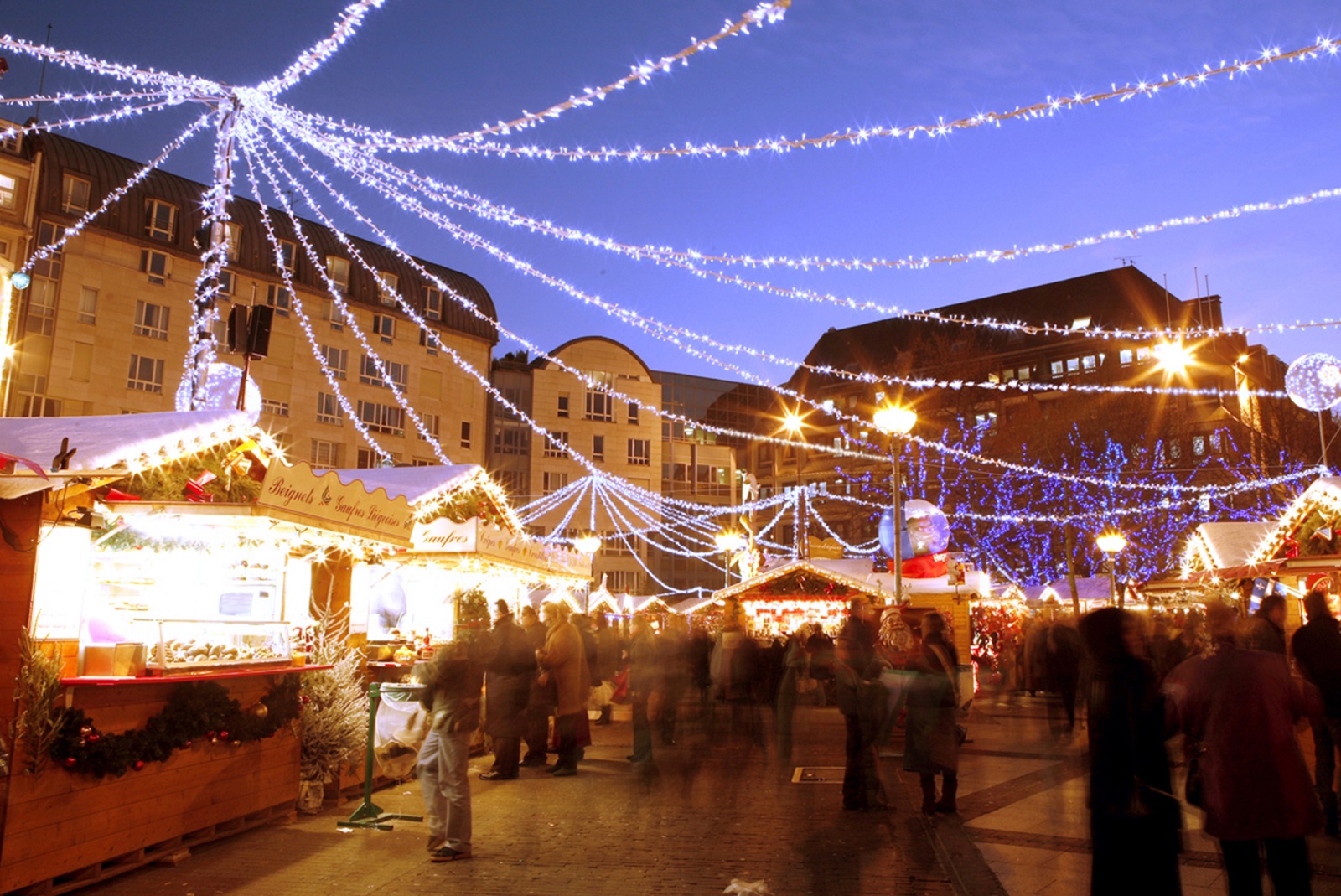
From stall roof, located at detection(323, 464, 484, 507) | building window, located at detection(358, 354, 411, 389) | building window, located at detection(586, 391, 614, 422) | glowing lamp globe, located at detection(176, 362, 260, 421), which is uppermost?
building window, located at detection(586, 391, 614, 422)

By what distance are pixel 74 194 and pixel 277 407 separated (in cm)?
928

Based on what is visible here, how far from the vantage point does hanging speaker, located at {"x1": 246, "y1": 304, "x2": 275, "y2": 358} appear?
A: 11.0 meters

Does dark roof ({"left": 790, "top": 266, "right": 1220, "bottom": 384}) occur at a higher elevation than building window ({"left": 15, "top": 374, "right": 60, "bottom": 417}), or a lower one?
higher

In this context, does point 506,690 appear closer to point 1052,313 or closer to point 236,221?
point 236,221

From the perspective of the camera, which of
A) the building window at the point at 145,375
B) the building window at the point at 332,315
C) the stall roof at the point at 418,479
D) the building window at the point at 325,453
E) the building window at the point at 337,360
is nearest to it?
the stall roof at the point at 418,479

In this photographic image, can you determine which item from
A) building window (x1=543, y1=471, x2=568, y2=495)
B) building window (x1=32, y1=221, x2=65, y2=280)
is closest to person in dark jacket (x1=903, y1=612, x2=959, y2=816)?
building window (x1=32, y1=221, x2=65, y2=280)

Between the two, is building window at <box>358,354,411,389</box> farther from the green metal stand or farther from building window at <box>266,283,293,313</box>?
the green metal stand

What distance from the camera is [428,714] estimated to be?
7.45 metres

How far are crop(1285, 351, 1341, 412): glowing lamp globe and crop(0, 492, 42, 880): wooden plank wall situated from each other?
1450 cm

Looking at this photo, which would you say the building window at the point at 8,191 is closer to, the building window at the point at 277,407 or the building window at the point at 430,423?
the building window at the point at 277,407

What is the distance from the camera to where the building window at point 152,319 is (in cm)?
3338

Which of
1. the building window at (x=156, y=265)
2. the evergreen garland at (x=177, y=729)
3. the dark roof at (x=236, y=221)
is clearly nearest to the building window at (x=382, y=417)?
the dark roof at (x=236, y=221)

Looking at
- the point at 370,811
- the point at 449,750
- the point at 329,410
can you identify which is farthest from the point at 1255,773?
the point at 329,410

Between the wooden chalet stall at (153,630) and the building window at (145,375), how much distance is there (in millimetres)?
26614
